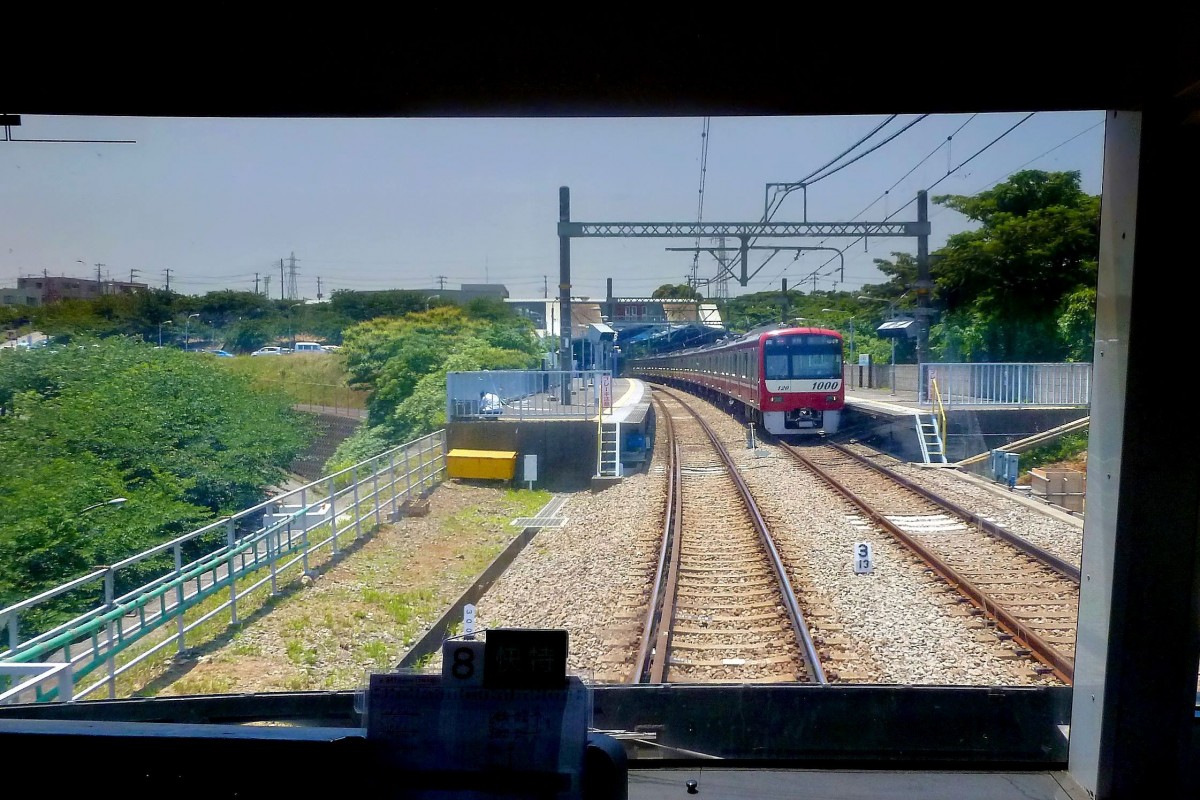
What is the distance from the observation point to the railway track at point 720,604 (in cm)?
445

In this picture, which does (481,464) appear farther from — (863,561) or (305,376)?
(863,561)

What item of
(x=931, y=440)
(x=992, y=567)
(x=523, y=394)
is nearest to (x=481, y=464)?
(x=523, y=394)

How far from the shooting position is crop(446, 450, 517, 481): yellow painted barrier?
19.5ft

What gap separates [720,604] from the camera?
18.6ft

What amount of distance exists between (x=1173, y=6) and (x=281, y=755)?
2794 millimetres

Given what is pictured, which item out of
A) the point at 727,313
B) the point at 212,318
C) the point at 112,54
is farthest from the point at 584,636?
the point at 727,313

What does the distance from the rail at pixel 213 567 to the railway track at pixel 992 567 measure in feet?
11.4

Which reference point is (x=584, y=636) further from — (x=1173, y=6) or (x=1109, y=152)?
(x=1173, y=6)

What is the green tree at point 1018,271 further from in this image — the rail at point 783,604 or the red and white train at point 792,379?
the red and white train at point 792,379

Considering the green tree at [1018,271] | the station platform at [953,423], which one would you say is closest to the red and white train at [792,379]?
the station platform at [953,423]

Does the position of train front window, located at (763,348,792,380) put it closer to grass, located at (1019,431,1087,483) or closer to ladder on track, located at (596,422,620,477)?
ladder on track, located at (596,422,620,477)

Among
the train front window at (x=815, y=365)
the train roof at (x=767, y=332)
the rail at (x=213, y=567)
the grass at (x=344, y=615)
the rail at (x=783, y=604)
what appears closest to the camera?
the rail at (x=213, y=567)

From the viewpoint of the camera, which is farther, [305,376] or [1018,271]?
[1018,271]

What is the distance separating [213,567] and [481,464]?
2.37 meters
